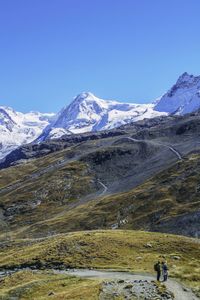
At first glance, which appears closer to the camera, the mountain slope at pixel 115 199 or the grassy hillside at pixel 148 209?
the grassy hillside at pixel 148 209

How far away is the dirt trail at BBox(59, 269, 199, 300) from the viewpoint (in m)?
48.8

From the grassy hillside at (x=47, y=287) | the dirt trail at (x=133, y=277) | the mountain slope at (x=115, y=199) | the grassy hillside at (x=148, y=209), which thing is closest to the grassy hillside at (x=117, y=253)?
the dirt trail at (x=133, y=277)

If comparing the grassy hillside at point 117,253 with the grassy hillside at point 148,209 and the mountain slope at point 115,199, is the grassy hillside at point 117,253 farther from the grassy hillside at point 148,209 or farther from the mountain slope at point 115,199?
the grassy hillside at point 148,209

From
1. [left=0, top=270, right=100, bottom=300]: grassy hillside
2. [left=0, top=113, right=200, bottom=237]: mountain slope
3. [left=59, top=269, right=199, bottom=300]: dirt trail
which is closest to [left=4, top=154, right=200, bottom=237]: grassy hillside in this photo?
[left=0, top=113, right=200, bottom=237]: mountain slope

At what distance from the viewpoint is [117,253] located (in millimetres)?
66625

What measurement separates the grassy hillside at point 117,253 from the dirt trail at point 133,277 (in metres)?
1.89

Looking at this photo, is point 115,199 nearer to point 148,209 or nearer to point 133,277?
point 148,209

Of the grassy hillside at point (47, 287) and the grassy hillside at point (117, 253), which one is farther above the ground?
the grassy hillside at point (117, 253)

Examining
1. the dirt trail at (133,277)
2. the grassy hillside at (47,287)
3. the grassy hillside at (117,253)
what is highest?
the grassy hillside at (117,253)

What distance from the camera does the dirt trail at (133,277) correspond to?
160 ft

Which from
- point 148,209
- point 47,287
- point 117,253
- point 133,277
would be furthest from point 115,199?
point 47,287

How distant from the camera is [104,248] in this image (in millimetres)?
Result: 68500

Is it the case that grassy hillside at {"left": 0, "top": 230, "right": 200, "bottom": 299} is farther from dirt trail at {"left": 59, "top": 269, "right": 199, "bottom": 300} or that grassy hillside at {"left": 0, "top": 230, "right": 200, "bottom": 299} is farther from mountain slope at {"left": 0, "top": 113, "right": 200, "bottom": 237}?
mountain slope at {"left": 0, "top": 113, "right": 200, "bottom": 237}

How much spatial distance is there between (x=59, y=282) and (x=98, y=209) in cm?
8943
